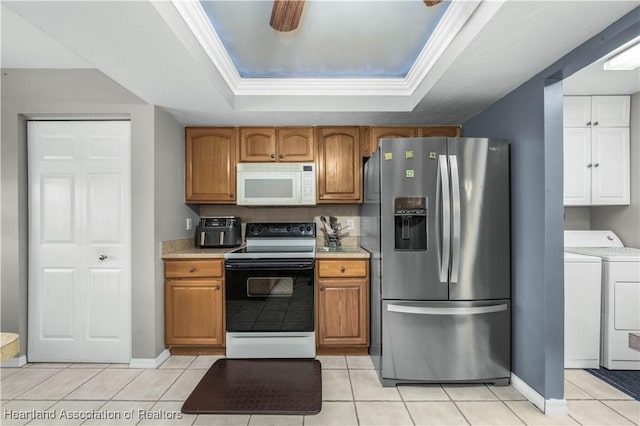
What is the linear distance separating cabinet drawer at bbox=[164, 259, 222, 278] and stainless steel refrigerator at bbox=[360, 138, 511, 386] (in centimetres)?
153

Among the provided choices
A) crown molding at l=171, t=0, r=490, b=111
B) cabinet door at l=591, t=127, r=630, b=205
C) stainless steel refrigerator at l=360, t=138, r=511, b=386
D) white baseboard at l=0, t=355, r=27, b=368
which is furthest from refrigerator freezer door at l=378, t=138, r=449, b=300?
white baseboard at l=0, t=355, r=27, b=368

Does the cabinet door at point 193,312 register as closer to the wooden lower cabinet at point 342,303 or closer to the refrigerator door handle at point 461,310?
the wooden lower cabinet at point 342,303

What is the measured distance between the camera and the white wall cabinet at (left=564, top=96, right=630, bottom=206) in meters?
2.85

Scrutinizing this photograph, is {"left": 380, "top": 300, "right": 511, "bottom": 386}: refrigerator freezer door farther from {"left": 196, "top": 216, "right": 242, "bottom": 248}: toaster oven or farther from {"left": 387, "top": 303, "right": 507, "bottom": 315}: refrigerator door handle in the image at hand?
{"left": 196, "top": 216, "right": 242, "bottom": 248}: toaster oven

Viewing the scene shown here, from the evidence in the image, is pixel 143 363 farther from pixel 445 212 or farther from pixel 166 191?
pixel 445 212

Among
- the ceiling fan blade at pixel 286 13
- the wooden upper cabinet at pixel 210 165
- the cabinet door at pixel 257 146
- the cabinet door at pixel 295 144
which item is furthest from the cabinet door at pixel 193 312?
the ceiling fan blade at pixel 286 13

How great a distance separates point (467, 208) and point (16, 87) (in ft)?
12.0

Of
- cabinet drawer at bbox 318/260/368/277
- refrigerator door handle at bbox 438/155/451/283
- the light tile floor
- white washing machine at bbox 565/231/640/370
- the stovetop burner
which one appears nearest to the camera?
the light tile floor

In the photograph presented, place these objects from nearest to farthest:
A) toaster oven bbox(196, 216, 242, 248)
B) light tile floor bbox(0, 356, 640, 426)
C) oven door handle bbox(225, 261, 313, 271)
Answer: light tile floor bbox(0, 356, 640, 426)
oven door handle bbox(225, 261, 313, 271)
toaster oven bbox(196, 216, 242, 248)

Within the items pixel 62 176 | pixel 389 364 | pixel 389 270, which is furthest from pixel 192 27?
pixel 389 364

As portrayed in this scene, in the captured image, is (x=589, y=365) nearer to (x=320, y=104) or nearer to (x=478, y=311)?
(x=478, y=311)

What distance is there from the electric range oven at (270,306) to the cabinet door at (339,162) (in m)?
0.80

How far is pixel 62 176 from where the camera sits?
262 centimetres

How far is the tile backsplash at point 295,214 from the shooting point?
346cm
